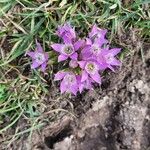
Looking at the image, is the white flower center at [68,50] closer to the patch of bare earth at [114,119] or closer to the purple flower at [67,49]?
the purple flower at [67,49]

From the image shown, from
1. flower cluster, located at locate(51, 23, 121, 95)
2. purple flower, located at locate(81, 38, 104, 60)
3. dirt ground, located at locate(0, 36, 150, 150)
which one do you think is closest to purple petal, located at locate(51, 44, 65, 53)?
flower cluster, located at locate(51, 23, 121, 95)

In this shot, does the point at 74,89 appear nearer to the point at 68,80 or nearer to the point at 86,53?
the point at 68,80

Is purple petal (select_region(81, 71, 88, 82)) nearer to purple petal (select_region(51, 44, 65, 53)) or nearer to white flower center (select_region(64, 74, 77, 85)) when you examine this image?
white flower center (select_region(64, 74, 77, 85))

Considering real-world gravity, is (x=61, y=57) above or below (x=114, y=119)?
above

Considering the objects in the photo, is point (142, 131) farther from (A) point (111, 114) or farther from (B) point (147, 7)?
(B) point (147, 7)

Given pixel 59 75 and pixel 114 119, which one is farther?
pixel 114 119

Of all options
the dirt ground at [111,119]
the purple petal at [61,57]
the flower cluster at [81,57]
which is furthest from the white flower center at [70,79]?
the dirt ground at [111,119]

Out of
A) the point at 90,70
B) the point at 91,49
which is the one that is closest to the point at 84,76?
the point at 90,70
